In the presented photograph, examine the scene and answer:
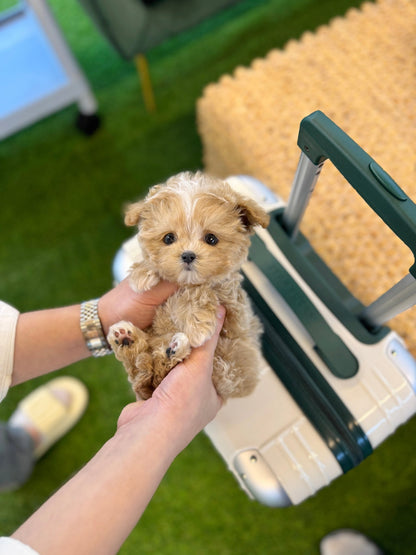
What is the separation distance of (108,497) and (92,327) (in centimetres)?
41

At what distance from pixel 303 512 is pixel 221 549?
0.97 feet

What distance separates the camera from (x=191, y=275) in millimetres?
768

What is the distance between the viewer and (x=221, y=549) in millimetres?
1401

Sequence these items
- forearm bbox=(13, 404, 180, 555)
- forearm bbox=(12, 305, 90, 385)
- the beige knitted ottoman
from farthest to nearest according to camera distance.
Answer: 1. the beige knitted ottoman
2. forearm bbox=(12, 305, 90, 385)
3. forearm bbox=(13, 404, 180, 555)

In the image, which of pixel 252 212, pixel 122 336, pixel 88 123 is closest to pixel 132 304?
pixel 122 336

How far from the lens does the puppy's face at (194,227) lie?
0.76m

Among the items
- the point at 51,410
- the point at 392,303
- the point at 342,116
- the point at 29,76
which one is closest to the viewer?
the point at 392,303

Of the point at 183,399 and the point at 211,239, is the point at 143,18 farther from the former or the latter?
the point at 183,399

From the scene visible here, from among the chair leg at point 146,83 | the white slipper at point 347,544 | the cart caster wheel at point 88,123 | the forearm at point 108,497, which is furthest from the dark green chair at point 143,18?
the white slipper at point 347,544

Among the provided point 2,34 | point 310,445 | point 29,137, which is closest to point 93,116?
point 29,137

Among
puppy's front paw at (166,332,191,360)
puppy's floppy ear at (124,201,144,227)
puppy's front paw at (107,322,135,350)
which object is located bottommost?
puppy's front paw at (166,332,191,360)

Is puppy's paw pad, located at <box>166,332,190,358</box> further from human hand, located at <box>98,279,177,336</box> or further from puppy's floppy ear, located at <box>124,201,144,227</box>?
puppy's floppy ear, located at <box>124,201,144,227</box>

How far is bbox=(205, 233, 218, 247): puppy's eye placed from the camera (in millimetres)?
777

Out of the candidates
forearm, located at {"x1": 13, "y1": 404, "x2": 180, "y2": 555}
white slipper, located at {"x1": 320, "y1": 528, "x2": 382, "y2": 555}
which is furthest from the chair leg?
white slipper, located at {"x1": 320, "y1": 528, "x2": 382, "y2": 555}
